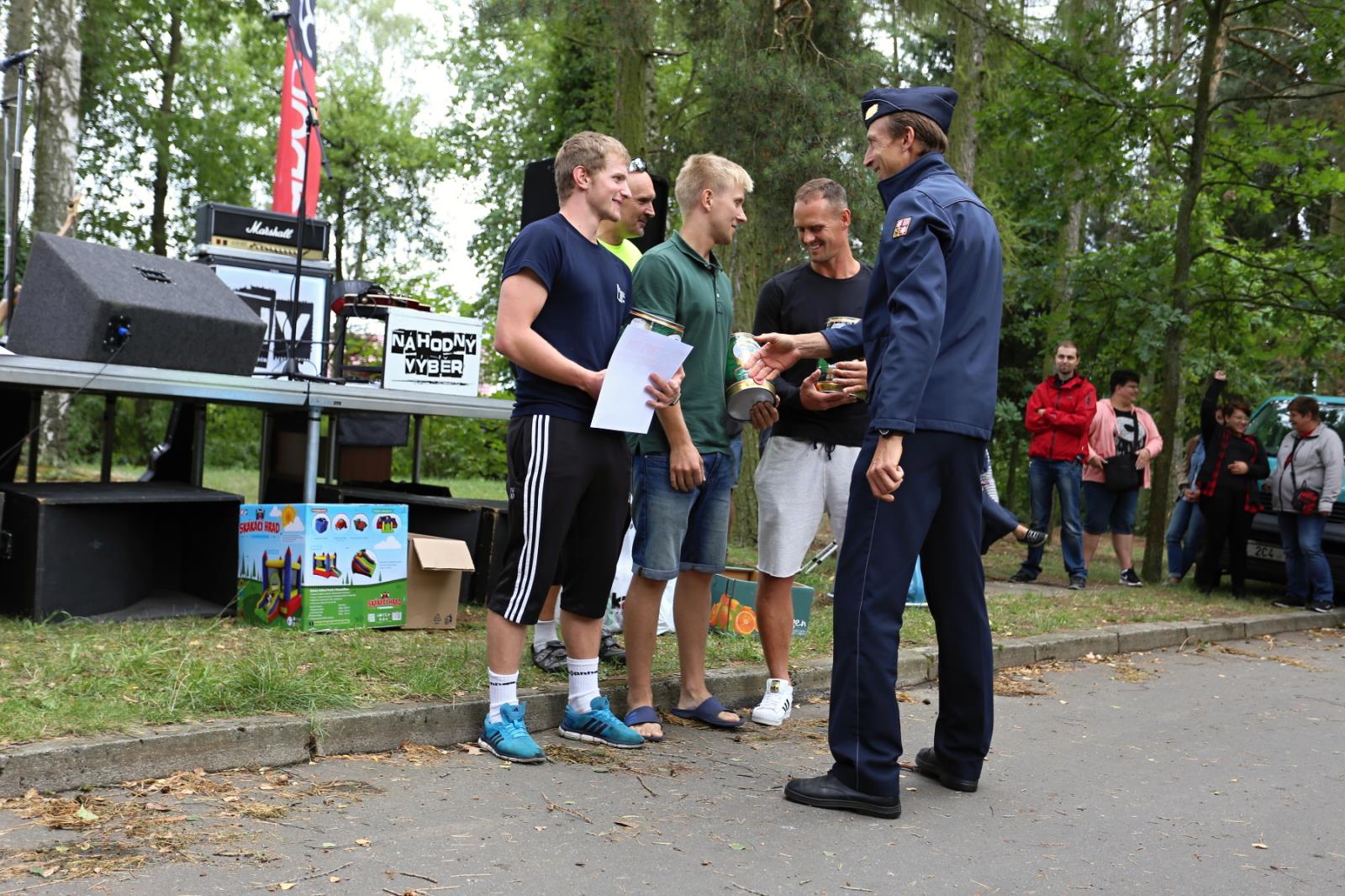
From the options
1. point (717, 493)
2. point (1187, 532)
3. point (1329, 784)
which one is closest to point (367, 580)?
point (717, 493)

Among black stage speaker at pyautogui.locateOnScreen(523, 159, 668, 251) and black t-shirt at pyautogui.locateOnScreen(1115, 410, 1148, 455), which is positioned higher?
black stage speaker at pyautogui.locateOnScreen(523, 159, 668, 251)

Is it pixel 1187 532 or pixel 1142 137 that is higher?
pixel 1142 137

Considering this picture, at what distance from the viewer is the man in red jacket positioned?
11.3 metres

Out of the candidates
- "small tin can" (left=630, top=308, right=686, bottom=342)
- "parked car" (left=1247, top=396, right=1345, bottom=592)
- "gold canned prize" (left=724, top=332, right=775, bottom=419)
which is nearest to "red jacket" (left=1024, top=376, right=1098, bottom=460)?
"parked car" (left=1247, top=396, right=1345, bottom=592)

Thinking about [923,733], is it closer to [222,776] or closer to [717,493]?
[717,493]

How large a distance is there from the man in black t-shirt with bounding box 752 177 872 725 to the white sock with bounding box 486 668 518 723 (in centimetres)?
118

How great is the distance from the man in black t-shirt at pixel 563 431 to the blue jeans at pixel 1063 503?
24.7 feet

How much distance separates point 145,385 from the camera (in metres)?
6.39

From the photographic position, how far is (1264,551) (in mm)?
11648

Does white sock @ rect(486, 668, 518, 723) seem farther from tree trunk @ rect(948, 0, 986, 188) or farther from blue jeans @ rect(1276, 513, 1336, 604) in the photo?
tree trunk @ rect(948, 0, 986, 188)

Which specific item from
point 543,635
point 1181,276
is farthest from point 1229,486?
point 543,635

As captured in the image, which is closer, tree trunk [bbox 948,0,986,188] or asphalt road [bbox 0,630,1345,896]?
asphalt road [bbox 0,630,1345,896]

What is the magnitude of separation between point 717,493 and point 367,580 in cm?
229

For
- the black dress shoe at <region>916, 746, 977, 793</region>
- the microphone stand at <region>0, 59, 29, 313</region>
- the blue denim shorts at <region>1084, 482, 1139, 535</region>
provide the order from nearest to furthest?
the black dress shoe at <region>916, 746, 977, 793</region> → the microphone stand at <region>0, 59, 29, 313</region> → the blue denim shorts at <region>1084, 482, 1139, 535</region>
